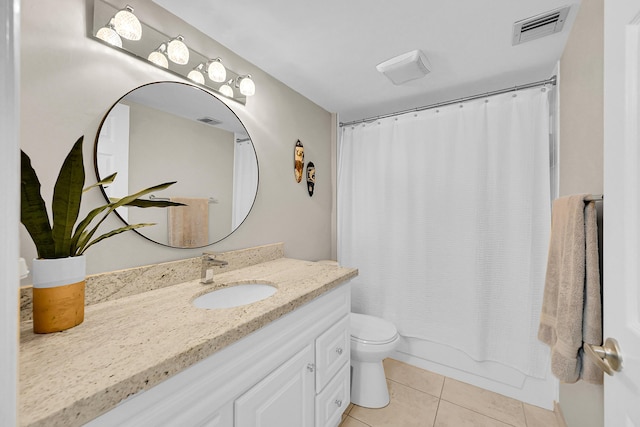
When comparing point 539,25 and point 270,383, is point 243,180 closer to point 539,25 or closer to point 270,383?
point 270,383

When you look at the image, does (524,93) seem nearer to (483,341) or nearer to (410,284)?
(410,284)

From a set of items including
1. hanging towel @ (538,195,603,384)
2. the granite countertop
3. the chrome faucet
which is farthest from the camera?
the chrome faucet

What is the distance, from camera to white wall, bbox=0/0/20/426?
36cm

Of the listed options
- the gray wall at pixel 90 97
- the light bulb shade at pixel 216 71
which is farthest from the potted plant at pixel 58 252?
the light bulb shade at pixel 216 71

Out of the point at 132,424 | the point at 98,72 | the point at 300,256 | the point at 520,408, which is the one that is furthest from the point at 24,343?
the point at 520,408

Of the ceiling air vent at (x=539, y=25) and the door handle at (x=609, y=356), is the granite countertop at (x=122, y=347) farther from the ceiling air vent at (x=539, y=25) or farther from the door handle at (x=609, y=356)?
the ceiling air vent at (x=539, y=25)

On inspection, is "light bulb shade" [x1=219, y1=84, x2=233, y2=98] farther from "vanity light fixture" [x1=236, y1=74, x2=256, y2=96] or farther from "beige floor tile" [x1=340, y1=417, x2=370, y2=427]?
A: "beige floor tile" [x1=340, y1=417, x2=370, y2=427]

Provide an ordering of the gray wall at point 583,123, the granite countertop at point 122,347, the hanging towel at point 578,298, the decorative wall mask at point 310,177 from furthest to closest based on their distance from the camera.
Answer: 1. the decorative wall mask at point 310,177
2. the gray wall at point 583,123
3. the hanging towel at point 578,298
4. the granite countertop at point 122,347

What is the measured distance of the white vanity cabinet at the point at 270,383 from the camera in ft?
2.24

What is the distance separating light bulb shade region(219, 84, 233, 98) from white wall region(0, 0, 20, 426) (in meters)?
1.22

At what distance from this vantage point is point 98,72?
106 cm

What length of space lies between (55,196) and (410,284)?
213cm

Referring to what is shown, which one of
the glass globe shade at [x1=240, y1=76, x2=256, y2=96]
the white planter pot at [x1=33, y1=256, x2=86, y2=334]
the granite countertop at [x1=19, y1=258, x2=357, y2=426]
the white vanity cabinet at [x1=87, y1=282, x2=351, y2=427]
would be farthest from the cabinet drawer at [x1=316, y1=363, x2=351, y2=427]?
the glass globe shade at [x1=240, y1=76, x2=256, y2=96]

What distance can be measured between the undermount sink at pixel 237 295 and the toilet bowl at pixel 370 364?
2.45 feet
